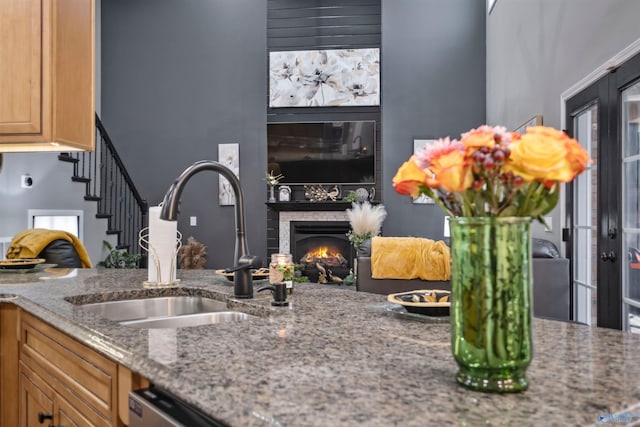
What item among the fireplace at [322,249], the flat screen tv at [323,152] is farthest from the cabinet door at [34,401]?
the flat screen tv at [323,152]

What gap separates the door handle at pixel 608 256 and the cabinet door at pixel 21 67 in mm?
3363

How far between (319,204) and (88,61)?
470cm

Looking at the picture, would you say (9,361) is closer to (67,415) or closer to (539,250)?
(67,415)

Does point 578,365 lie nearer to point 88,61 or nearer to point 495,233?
point 495,233

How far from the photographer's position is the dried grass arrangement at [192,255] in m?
7.29

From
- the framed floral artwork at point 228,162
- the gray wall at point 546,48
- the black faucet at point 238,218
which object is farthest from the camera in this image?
the framed floral artwork at point 228,162

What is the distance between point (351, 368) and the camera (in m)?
0.99

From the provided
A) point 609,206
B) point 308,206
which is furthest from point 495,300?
point 308,206

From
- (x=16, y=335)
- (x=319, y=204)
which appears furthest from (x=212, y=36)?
(x=16, y=335)

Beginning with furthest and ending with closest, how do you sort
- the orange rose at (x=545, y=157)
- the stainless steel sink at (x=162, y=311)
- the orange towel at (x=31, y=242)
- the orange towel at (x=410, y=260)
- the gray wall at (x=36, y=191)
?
the gray wall at (x=36, y=191) → the orange towel at (x=31, y=242) → the orange towel at (x=410, y=260) → the stainless steel sink at (x=162, y=311) → the orange rose at (x=545, y=157)

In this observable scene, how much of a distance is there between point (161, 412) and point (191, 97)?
7.40m

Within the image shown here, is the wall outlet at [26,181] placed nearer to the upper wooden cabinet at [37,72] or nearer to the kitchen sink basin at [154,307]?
the upper wooden cabinet at [37,72]

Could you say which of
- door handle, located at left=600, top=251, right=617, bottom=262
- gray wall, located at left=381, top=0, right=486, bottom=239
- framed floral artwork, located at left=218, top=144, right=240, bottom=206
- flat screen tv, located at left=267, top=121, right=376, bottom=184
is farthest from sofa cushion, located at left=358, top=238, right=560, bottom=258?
framed floral artwork, located at left=218, top=144, right=240, bottom=206

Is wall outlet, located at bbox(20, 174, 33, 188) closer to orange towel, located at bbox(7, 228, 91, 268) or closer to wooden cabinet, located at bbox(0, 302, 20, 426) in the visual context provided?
orange towel, located at bbox(7, 228, 91, 268)
